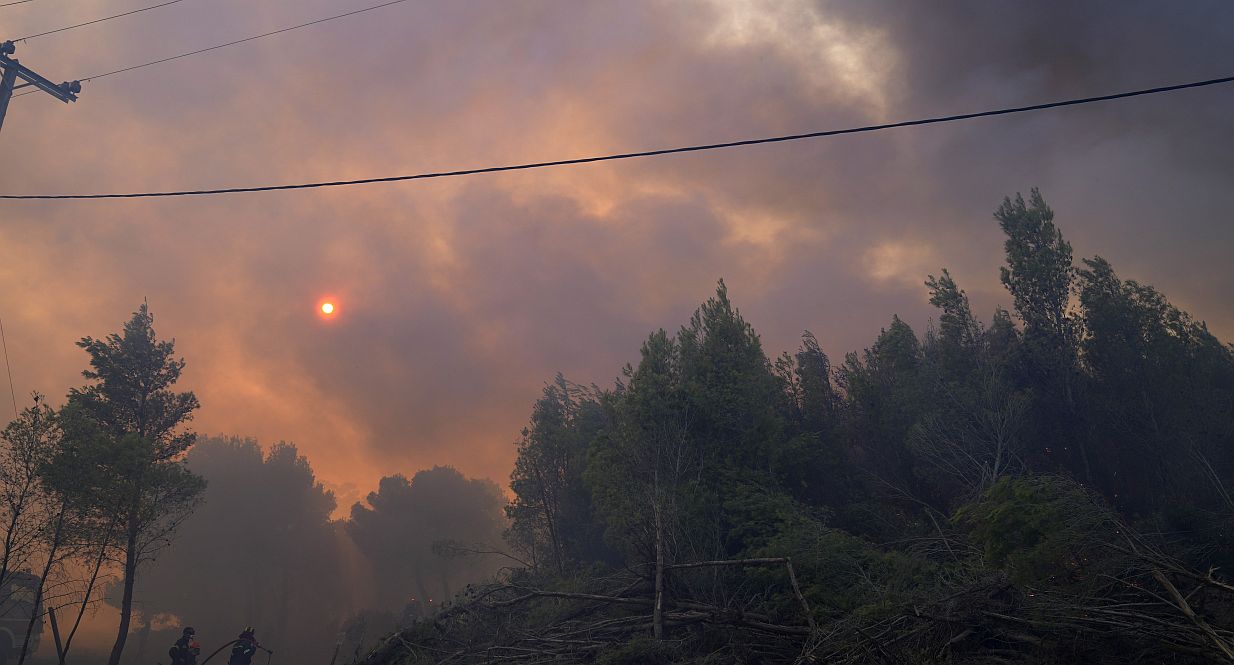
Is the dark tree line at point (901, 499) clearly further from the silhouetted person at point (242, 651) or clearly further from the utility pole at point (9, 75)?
the utility pole at point (9, 75)

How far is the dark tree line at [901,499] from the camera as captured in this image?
12.4 meters

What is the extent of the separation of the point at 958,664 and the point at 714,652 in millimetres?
5324

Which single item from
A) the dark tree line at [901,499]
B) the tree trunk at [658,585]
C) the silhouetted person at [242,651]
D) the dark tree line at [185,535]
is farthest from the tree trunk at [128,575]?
the tree trunk at [658,585]

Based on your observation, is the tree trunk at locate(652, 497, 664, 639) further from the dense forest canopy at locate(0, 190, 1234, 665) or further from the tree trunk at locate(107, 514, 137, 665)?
the tree trunk at locate(107, 514, 137, 665)

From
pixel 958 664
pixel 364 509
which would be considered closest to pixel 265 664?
pixel 364 509

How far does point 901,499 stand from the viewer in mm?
32625

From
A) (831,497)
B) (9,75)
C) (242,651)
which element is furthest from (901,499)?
(9,75)

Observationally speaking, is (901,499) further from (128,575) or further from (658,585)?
(128,575)

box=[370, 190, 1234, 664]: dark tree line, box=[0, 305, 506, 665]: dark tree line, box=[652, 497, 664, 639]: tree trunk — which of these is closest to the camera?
box=[370, 190, 1234, 664]: dark tree line

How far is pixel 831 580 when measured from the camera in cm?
1872

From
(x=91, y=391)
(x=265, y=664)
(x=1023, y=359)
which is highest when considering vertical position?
(x=91, y=391)

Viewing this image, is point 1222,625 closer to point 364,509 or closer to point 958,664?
point 958,664

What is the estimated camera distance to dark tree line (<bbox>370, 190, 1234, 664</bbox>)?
1236cm

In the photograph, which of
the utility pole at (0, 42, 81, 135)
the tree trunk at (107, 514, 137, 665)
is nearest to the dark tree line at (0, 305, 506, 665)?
the tree trunk at (107, 514, 137, 665)
